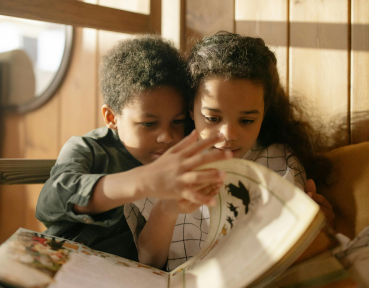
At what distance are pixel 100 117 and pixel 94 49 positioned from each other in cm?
33

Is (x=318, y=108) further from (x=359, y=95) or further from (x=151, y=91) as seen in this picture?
(x=151, y=91)

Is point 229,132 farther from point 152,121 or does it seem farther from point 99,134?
point 99,134

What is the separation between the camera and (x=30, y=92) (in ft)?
4.49

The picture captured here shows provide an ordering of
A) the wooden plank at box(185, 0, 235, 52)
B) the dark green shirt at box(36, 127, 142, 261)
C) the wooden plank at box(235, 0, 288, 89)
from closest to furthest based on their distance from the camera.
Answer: the dark green shirt at box(36, 127, 142, 261), the wooden plank at box(235, 0, 288, 89), the wooden plank at box(185, 0, 235, 52)

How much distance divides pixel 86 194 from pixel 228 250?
0.82ft

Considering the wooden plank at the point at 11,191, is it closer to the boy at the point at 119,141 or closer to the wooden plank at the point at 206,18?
the boy at the point at 119,141

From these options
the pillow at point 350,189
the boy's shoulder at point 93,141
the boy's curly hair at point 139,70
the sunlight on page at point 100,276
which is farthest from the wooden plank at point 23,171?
the pillow at point 350,189

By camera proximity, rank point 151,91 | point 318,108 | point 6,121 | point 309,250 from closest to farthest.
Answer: point 309,250
point 151,91
point 318,108
point 6,121

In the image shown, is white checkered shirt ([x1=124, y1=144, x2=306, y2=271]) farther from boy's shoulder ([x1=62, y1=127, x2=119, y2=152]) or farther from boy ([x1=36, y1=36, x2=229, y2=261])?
boy's shoulder ([x1=62, y1=127, x2=119, y2=152])

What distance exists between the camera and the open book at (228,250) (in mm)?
395

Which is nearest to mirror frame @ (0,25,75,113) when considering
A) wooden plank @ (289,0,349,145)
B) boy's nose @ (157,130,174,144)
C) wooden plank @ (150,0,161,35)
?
wooden plank @ (150,0,161,35)

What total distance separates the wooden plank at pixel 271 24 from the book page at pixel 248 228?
22.4 inches

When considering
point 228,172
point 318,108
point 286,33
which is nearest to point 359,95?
point 318,108

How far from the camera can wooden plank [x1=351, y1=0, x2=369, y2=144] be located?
2.55 ft
